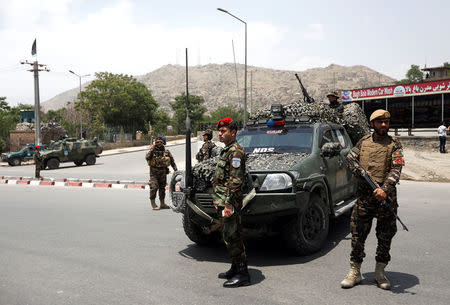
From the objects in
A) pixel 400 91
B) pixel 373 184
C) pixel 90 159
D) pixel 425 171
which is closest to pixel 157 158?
pixel 373 184

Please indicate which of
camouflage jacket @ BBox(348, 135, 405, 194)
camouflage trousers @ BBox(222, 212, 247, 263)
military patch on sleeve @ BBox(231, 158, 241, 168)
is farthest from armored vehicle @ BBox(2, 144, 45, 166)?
camouflage jacket @ BBox(348, 135, 405, 194)

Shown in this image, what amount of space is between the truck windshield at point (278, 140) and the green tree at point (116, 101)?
159 feet

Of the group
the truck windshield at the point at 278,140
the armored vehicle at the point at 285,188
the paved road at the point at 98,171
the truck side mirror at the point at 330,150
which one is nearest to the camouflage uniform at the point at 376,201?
the armored vehicle at the point at 285,188

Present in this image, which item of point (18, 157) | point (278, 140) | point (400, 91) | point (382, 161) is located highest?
point (400, 91)

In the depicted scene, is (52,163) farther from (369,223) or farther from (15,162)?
(369,223)

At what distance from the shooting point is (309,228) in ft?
18.5

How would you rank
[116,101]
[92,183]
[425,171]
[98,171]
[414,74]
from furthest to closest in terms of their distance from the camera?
1. [414,74]
2. [116,101]
3. [98,171]
4. [425,171]
5. [92,183]

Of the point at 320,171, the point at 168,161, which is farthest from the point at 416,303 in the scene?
the point at 168,161

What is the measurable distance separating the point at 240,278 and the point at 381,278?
4.60ft

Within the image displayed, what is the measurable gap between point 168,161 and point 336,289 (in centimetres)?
608

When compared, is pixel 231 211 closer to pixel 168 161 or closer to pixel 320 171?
pixel 320 171

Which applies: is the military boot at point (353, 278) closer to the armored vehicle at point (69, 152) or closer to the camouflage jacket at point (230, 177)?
the camouflage jacket at point (230, 177)

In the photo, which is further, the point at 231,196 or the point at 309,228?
the point at 309,228

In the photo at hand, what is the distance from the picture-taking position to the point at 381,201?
4.27m
